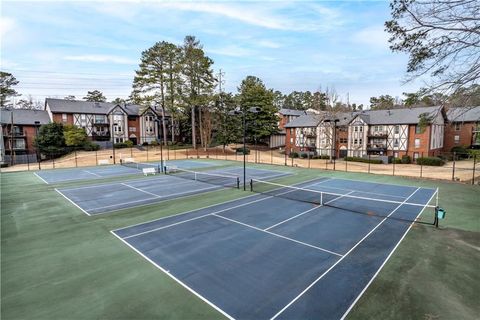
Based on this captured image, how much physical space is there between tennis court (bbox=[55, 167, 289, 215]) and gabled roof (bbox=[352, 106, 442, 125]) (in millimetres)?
27401

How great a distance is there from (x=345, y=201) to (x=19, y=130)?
183ft

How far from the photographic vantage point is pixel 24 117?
1954 inches

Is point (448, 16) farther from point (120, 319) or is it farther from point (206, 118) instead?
point (206, 118)

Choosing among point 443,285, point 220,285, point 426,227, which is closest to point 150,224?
point 220,285

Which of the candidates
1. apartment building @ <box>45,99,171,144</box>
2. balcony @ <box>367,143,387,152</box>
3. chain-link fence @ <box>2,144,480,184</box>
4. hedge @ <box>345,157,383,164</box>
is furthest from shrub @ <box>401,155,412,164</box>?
apartment building @ <box>45,99,171,144</box>

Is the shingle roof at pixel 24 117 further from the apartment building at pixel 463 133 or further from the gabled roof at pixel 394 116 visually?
the apartment building at pixel 463 133

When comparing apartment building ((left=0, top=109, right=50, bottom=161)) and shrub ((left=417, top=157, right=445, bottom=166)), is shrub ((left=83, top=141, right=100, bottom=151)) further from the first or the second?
shrub ((left=417, top=157, right=445, bottom=166))

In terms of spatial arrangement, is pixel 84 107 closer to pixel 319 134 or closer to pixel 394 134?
pixel 319 134

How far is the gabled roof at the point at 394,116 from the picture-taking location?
4124 centimetres

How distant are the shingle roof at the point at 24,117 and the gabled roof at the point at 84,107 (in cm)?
262

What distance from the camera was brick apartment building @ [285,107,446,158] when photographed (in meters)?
40.7

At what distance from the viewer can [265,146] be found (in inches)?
2510

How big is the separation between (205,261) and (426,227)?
10.4 meters

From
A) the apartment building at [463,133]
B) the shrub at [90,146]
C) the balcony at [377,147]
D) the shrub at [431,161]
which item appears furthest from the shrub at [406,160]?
the shrub at [90,146]
